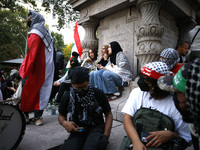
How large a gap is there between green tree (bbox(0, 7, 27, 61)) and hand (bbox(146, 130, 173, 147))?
65.8ft

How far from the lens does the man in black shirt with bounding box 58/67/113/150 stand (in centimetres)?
159

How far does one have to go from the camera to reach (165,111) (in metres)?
1.34

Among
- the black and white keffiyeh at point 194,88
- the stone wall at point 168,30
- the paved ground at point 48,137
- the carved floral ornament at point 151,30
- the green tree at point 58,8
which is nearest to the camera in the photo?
the black and white keffiyeh at point 194,88

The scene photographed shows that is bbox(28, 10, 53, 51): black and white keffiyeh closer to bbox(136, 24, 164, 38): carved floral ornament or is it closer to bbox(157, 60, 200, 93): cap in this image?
bbox(136, 24, 164, 38): carved floral ornament

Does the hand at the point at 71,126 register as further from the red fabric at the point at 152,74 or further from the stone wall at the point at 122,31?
the stone wall at the point at 122,31

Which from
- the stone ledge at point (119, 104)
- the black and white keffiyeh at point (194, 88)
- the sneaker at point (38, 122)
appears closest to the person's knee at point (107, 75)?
the stone ledge at point (119, 104)

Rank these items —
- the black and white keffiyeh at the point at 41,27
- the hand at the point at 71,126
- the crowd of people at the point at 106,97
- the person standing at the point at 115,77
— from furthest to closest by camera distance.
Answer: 1. the person standing at the point at 115,77
2. the black and white keffiyeh at the point at 41,27
3. the hand at the point at 71,126
4. the crowd of people at the point at 106,97

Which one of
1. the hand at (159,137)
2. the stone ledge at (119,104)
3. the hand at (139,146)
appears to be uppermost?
the hand at (159,137)

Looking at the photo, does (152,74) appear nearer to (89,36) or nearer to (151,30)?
(151,30)

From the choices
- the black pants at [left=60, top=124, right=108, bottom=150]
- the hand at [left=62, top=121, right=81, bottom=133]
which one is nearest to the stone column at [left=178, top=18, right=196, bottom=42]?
the black pants at [left=60, top=124, right=108, bottom=150]

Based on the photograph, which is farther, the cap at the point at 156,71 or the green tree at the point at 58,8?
the green tree at the point at 58,8

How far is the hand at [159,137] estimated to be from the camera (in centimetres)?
117

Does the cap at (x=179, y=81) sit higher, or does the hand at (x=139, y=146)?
the cap at (x=179, y=81)

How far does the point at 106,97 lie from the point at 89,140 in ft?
1.82
